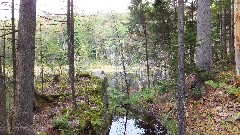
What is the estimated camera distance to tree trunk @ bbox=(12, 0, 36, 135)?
548cm

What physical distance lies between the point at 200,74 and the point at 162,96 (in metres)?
5.46

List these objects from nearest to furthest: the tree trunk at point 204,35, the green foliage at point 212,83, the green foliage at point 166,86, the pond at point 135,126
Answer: the green foliage at point 166,86 < the green foliage at point 212,83 < the tree trunk at point 204,35 < the pond at point 135,126

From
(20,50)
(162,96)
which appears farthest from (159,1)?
(20,50)

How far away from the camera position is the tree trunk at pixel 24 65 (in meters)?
5.48

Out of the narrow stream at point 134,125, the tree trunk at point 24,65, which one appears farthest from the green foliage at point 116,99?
the tree trunk at point 24,65

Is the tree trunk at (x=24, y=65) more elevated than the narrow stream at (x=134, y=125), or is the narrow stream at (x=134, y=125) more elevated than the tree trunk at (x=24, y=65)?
the tree trunk at (x=24, y=65)

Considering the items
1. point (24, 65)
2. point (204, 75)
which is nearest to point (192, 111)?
point (204, 75)

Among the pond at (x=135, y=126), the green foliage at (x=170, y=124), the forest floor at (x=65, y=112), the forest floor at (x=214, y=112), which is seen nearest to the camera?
the forest floor at (x=214, y=112)

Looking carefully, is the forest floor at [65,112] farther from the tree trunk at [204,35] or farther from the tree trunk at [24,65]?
the tree trunk at [204,35]

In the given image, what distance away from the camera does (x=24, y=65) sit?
5.49 metres

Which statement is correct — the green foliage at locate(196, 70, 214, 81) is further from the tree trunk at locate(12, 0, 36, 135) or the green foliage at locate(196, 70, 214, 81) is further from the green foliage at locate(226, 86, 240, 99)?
the tree trunk at locate(12, 0, 36, 135)

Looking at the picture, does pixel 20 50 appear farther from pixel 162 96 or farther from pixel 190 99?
pixel 162 96

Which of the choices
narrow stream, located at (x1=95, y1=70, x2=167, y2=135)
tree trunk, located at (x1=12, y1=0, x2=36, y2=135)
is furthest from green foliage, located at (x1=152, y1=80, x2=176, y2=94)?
tree trunk, located at (x1=12, y1=0, x2=36, y2=135)

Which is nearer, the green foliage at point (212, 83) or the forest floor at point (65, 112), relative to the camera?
the forest floor at point (65, 112)
